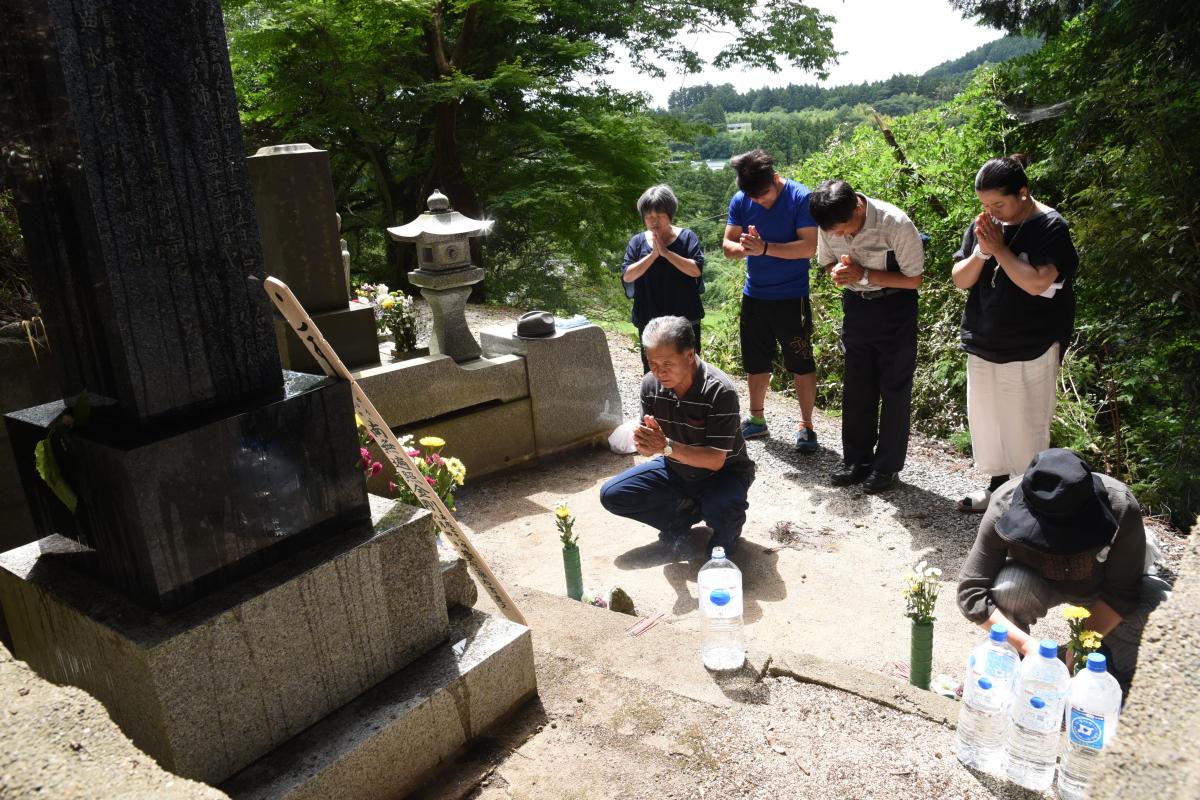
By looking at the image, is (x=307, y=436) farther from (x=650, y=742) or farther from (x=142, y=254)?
(x=650, y=742)

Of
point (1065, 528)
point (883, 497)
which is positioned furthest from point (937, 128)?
point (1065, 528)

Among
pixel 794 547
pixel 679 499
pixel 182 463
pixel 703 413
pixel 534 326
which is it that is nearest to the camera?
pixel 182 463

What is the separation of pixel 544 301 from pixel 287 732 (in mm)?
12658

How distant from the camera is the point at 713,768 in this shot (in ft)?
8.31

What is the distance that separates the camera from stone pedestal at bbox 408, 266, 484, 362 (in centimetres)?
584

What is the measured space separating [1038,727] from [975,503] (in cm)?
279

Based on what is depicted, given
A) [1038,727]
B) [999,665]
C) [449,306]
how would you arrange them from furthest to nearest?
[449,306]
[999,665]
[1038,727]

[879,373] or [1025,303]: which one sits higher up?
[1025,303]

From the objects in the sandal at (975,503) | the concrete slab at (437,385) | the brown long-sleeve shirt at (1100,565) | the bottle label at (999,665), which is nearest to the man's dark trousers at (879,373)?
the sandal at (975,503)

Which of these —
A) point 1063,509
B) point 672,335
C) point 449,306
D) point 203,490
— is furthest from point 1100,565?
point 449,306

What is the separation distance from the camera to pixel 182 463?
2133mm

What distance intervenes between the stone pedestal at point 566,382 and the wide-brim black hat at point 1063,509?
145 inches

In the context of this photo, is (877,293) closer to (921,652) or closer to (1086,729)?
(921,652)

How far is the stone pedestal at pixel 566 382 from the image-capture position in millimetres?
6141
